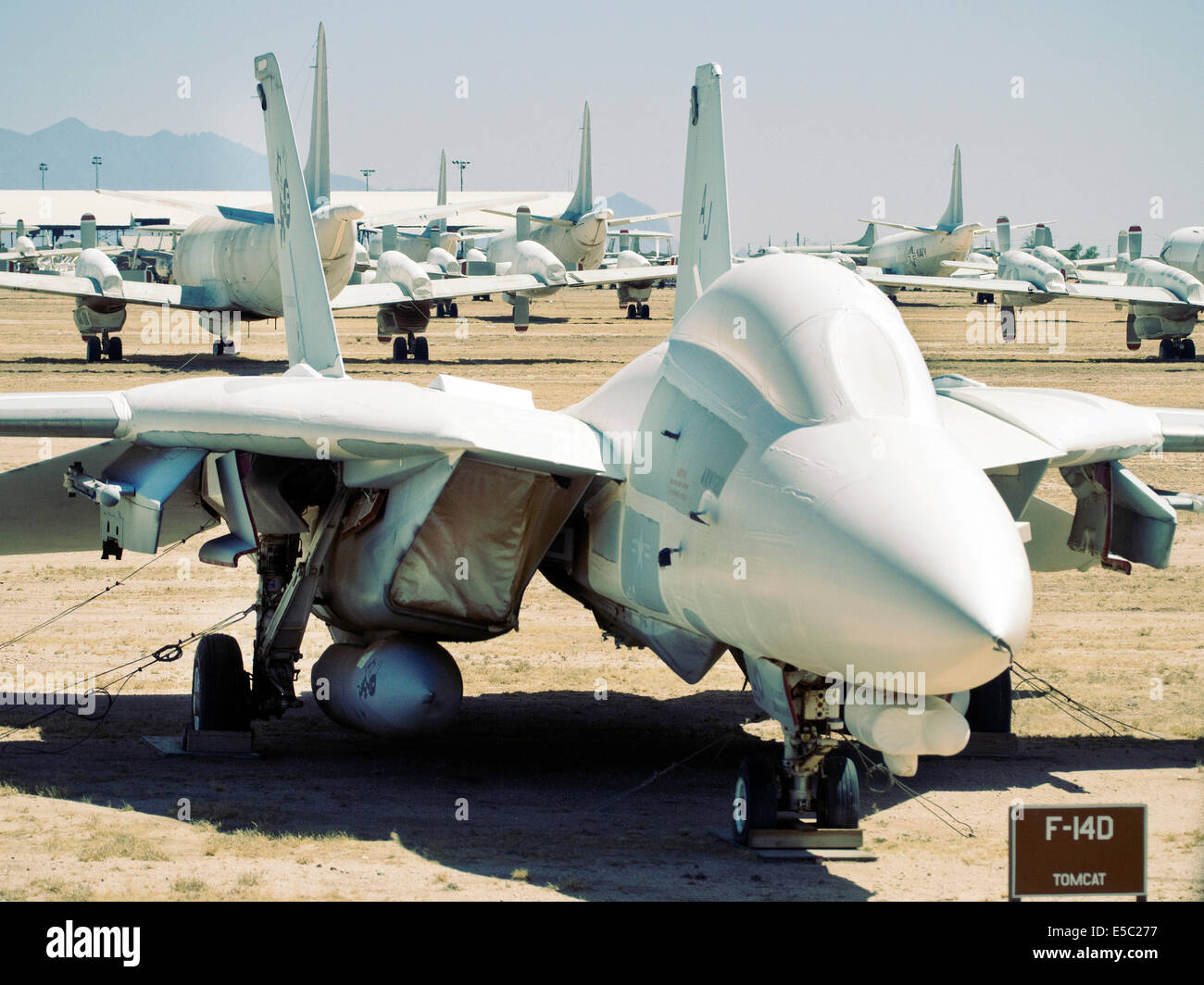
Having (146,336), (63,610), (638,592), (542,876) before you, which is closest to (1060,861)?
(542,876)

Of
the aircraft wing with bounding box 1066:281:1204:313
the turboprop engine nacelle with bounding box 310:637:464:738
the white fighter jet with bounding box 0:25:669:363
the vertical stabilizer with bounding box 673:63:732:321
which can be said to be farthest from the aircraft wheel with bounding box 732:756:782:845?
the aircraft wing with bounding box 1066:281:1204:313

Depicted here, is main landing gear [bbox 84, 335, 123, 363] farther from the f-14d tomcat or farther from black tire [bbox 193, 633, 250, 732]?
black tire [bbox 193, 633, 250, 732]

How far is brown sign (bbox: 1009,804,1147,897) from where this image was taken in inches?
304

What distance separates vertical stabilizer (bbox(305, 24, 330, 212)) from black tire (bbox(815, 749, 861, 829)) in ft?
88.3

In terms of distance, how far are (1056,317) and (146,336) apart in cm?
5033

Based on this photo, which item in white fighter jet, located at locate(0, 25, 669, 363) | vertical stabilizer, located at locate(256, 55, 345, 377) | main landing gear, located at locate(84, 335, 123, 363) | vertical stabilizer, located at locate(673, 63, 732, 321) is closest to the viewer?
Result: vertical stabilizer, located at locate(673, 63, 732, 321)

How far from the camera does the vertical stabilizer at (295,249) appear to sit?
16297mm

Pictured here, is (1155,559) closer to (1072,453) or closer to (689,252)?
(1072,453)

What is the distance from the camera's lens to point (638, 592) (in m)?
11.3

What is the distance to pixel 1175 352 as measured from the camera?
5500 centimetres

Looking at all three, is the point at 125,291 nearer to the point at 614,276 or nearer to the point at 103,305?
the point at 103,305

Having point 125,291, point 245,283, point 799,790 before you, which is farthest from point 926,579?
point 125,291

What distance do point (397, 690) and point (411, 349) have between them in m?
40.2

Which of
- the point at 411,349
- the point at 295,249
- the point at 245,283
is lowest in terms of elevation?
the point at 411,349
